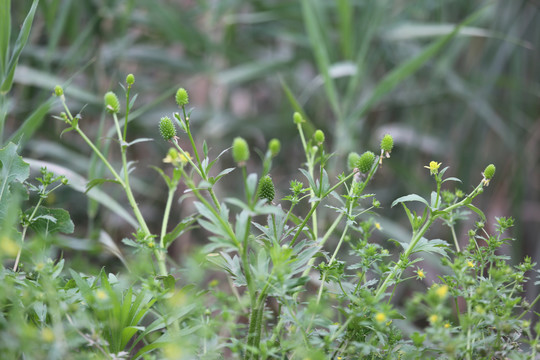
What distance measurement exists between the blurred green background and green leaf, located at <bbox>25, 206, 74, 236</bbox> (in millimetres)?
612

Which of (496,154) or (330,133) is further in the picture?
(496,154)

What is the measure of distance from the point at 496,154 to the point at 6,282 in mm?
1630

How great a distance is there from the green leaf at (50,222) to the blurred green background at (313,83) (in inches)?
24.1

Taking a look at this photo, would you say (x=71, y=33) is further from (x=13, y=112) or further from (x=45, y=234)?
(x=45, y=234)

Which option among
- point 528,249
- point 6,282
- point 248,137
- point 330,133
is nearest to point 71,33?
point 248,137

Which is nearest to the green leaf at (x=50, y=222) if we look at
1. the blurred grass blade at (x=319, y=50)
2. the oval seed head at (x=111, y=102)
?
the oval seed head at (x=111, y=102)

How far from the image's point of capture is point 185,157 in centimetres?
40

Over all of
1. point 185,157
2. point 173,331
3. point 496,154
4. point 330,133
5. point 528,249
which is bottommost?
point 528,249

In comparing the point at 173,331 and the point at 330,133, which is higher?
the point at 173,331

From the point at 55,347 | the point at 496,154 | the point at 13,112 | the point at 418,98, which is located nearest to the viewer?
the point at 55,347

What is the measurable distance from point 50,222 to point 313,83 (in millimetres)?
850

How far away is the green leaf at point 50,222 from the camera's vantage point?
1.57ft

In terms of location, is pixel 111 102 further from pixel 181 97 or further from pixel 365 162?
pixel 365 162

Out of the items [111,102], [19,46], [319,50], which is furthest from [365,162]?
[319,50]
